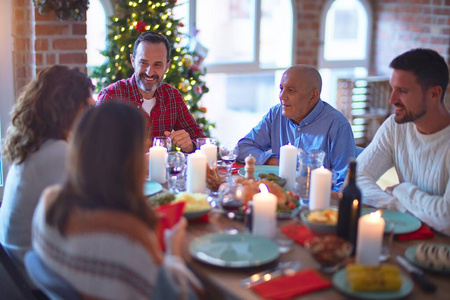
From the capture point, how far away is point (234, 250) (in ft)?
5.72

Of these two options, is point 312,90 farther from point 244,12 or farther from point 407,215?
point 244,12

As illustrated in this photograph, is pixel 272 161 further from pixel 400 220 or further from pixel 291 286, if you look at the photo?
pixel 291 286

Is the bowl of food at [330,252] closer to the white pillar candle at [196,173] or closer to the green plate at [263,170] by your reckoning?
the white pillar candle at [196,173]

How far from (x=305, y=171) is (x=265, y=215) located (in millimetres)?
566

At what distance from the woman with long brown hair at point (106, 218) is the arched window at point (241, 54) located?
149 inches

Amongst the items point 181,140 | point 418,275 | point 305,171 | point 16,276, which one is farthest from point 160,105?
point 418,275

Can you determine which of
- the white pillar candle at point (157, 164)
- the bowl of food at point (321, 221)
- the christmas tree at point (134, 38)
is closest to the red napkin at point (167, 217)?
the bowl of food at point (321, 221)

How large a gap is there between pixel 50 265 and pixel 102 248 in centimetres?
19

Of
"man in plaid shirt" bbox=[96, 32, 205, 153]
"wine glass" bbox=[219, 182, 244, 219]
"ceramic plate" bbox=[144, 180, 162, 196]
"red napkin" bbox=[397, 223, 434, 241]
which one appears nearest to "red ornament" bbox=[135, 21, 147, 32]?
"man in plaid shirt" bbox=[96, 32, 205, 153]

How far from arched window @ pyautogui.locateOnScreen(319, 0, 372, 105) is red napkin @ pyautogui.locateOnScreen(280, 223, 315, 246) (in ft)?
13.9

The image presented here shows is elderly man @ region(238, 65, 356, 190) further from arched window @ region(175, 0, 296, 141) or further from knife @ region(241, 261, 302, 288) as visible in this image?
arched window @ region(175, 0, 296, 141)

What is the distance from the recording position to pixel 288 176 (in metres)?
2.44

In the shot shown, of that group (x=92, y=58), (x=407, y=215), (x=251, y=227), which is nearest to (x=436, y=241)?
(x=407, y=215)

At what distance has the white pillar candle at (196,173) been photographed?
2.29 metres
